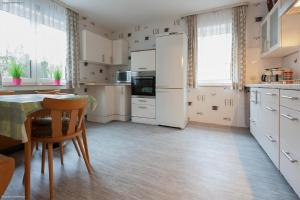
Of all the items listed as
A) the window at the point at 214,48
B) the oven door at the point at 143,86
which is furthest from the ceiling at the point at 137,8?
the oven door at the point at 143,86

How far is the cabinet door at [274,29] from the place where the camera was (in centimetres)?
232

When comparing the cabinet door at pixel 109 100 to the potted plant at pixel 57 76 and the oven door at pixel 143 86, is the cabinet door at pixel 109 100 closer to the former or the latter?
the oven door at pixel 143 86

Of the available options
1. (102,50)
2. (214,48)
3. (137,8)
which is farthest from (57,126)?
(214,48)

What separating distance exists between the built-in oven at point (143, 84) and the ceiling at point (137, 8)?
50.3 inches

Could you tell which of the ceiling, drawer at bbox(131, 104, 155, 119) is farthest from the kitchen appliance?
the ceiling

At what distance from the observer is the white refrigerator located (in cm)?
321

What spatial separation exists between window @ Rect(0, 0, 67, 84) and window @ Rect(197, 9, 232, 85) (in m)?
2.83

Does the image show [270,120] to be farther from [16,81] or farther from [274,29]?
[16,81]

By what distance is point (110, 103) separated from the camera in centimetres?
388

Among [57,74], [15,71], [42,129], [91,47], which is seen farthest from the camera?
[91,47]

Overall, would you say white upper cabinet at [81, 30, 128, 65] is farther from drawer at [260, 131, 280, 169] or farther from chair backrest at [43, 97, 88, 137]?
drawer at [260, 131, 280, 169]

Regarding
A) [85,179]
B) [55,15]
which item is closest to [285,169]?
[85,179]

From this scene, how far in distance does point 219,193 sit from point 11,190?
1.62 m

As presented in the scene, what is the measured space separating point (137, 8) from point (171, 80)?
1.62 meters
